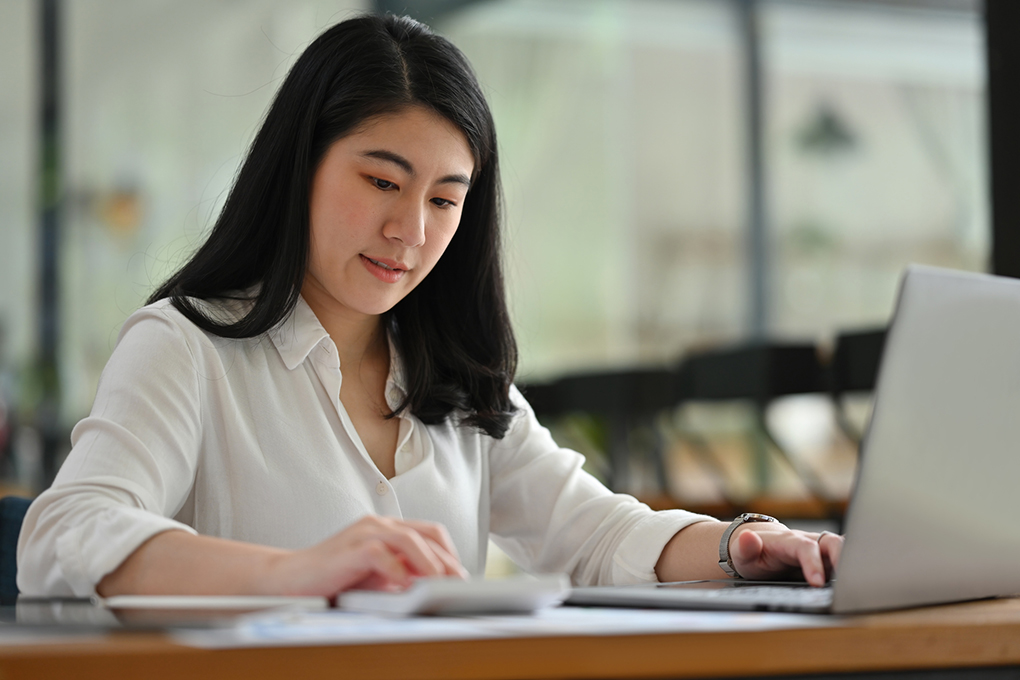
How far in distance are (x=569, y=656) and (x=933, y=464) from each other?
31 cm

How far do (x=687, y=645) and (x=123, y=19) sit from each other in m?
5.59

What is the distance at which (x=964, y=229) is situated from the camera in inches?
211

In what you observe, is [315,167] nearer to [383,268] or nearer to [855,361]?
[383,268]

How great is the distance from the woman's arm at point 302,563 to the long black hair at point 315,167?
43 centimetres

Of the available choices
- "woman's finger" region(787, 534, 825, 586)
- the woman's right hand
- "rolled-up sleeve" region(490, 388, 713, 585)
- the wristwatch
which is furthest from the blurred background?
the woman's right hand

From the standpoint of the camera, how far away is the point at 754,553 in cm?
112

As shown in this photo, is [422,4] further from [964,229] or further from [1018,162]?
[1018,162]

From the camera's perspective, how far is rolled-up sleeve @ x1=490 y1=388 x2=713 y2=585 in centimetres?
131

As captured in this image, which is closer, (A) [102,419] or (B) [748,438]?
(A) [102,419]

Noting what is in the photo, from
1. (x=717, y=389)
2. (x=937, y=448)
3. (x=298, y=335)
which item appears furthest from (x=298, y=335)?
(x=717, y=389)

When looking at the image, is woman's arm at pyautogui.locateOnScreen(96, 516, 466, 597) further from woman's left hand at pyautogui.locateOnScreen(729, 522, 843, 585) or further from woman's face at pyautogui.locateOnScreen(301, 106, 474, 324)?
woman's face at pyautogui.locateOnScreen(301, 106, 474, 324)

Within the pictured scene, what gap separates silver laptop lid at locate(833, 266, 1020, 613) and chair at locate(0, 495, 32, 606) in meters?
0.92

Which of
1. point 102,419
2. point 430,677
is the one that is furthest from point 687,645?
point 102,419

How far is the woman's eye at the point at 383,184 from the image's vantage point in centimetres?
131
